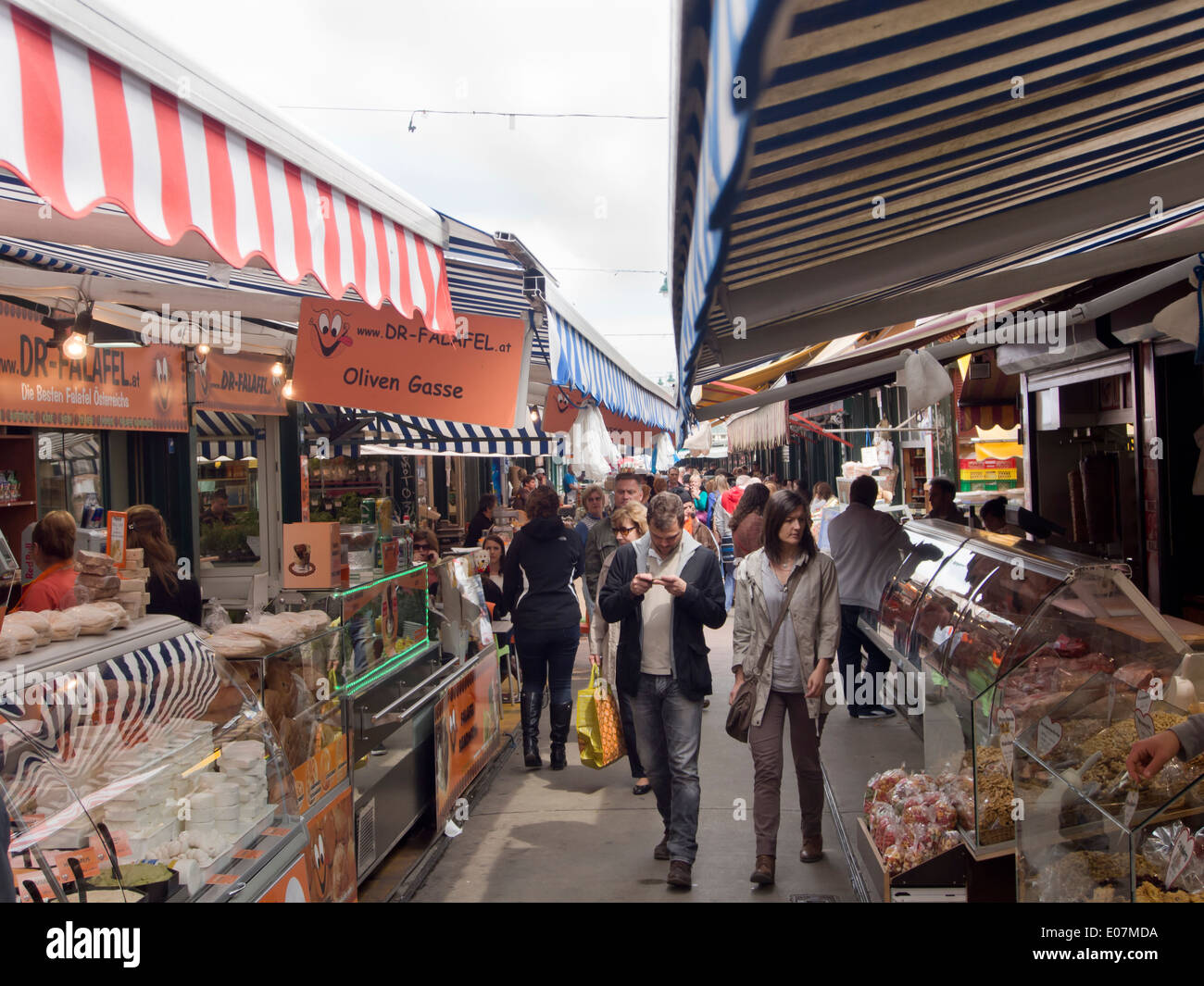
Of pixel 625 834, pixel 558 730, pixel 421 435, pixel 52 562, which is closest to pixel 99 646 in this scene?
pixel 52 562

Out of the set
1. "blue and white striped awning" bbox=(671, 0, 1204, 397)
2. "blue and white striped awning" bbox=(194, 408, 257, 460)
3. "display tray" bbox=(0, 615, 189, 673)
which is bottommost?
"display tray" bbox=(0, 615, 189, 673)

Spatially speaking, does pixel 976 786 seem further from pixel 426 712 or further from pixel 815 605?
pixel 426 712

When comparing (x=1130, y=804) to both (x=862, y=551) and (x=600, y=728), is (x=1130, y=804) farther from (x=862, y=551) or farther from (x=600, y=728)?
(x=862, y=551)

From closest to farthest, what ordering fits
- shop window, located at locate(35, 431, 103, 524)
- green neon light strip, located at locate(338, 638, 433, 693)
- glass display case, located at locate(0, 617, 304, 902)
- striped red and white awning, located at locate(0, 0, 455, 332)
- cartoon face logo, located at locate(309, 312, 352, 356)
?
striped red and white awning, located at locate(0, 0, 455, 332), glass display case, located at locate(0, 617, 304, 902), green neon light strip, located at locate(338, 638, 433, 693), cartoon face logo, located at locate(309, 312, 352, 356), shop window, located at locate(35, 431, 103, 524)

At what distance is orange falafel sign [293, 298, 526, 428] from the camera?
5.18m

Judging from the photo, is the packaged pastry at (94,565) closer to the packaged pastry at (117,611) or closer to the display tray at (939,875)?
the packaged pastry at (117,611)

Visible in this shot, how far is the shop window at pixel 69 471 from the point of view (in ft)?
25.2

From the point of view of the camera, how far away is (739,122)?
1.59 metres

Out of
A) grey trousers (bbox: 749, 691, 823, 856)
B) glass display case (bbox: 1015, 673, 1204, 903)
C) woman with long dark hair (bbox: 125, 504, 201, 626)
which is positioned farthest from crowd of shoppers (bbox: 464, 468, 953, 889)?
woman with long dark hair (bbox: 125, 504, 201, 626)

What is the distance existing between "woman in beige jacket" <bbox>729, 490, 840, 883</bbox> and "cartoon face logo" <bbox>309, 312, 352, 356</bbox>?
2.54 m

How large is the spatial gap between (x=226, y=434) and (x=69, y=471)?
1.85m

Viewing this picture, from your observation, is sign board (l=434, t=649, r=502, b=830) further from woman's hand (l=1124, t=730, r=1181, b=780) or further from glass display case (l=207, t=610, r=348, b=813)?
woman's hand (l=1124, t=730, r=1181, b=780)

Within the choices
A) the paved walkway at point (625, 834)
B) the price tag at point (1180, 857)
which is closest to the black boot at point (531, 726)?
the paved walkway at point (625, 834)
